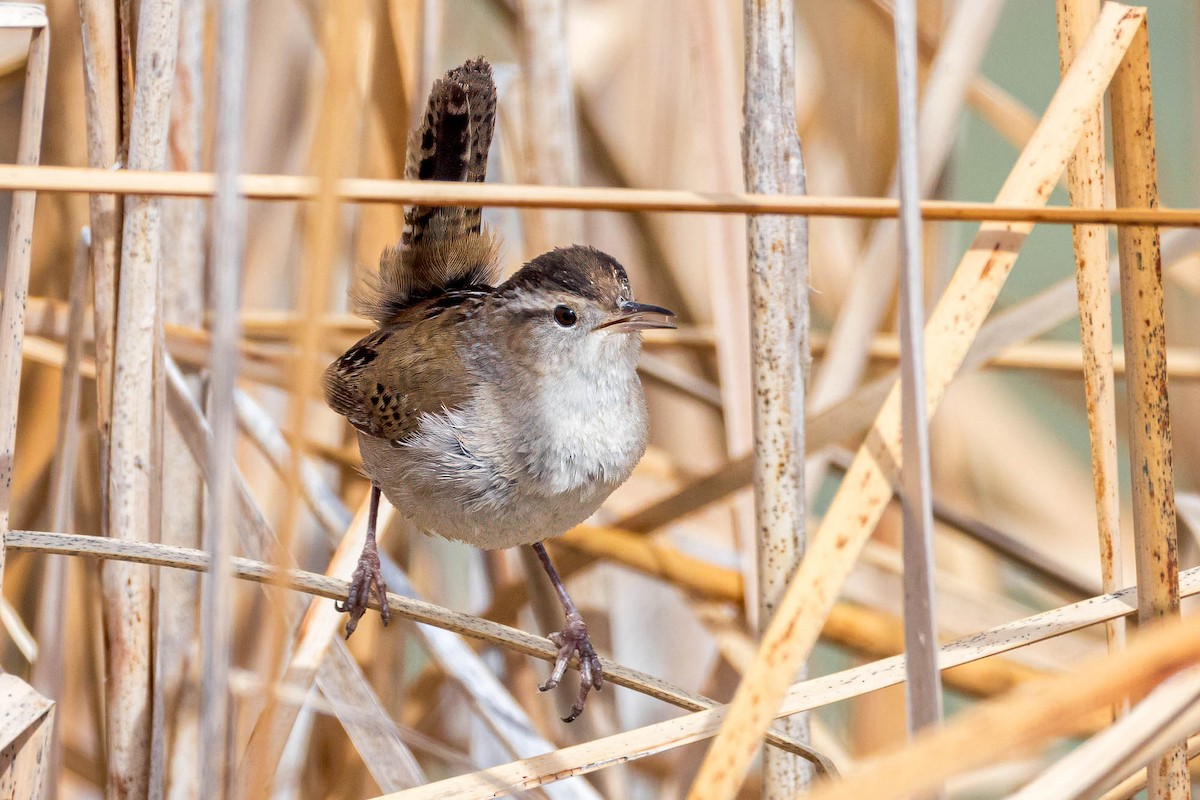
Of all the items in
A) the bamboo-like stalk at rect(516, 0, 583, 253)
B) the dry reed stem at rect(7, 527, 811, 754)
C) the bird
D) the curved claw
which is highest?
the bamboo-like stalk at rect(516, 0, 583, 253)

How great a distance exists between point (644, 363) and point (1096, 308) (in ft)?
4.78

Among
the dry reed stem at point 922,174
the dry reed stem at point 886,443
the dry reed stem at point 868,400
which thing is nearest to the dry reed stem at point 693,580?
the dry reed stem at point 868,400

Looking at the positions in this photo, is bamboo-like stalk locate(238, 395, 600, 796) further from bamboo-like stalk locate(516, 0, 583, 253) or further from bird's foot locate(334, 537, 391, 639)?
bamboo-like stalk locate(516, 0, 583, 253)

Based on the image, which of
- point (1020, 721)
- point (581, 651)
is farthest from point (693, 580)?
point (1020, 721)

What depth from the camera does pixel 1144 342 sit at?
1319mm

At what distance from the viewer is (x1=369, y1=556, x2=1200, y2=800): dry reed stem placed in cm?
128

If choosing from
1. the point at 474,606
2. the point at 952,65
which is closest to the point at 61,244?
the point at 474,606

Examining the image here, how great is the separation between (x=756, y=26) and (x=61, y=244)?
1653mm

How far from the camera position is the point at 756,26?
4.95 ft

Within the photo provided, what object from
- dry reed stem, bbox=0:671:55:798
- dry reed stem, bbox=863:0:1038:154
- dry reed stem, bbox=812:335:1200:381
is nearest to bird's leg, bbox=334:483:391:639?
dry reed stem, bbox=0:671:55:798

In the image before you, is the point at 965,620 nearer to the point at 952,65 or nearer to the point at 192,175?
the point at 952,65

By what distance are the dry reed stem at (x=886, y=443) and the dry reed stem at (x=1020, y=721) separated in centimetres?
25

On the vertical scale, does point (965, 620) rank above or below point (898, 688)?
above

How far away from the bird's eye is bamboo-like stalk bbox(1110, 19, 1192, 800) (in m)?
0.92
